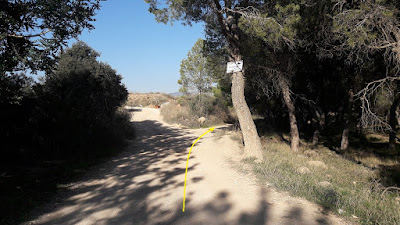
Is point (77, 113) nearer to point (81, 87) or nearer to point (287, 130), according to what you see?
point (81, 87)

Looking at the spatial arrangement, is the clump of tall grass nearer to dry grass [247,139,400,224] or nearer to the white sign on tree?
the white sign on tree

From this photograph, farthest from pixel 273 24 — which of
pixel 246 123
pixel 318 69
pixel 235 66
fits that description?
pixel 318 69

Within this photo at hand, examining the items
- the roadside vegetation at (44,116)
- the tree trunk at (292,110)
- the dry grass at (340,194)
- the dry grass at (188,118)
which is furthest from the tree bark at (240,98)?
the dry grass at (188,118)

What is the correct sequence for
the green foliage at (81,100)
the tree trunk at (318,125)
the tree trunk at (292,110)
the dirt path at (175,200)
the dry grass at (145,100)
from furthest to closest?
1. the dry grass at (145,100)
2. the tree trunk at (318,125)
3. the tree trunk at (292,110)
4. the green foliage at (81,100)
5. the dirt path at (175,200)

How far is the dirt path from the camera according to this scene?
4.50 meters

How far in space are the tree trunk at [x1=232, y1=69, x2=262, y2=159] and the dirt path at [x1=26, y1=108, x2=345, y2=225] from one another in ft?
2.41

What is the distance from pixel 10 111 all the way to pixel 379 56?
14.0 metres

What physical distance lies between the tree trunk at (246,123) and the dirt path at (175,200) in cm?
73

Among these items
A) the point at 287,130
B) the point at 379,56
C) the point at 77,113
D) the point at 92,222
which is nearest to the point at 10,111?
the point at 77,113

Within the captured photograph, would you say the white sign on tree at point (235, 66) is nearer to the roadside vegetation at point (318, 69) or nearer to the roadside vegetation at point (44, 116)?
the roadside vegetation at point (318, 69)

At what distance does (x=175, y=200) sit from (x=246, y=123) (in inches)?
189

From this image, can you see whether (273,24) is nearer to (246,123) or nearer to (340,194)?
(246,123)

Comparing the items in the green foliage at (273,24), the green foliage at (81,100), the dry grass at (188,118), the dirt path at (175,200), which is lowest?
the dirt path at (175,200)

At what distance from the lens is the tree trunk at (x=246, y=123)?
29.6ft
